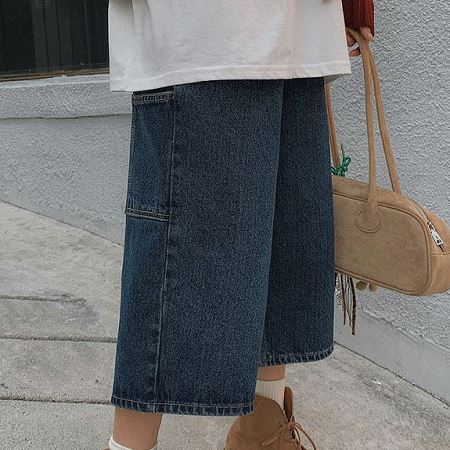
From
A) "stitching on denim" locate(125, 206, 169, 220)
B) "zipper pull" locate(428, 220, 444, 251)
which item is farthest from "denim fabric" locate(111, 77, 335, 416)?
"zipper pull" locate(428, 220, 444, 251)

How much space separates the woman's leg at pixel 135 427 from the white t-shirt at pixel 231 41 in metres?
0.51

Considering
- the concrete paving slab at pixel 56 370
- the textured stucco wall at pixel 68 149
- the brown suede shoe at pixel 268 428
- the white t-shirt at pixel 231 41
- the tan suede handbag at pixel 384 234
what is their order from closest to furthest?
the white t-shirt at pixel 231 41
the tan suede handbag at pixel 384 234
the brown suede shoe at pixel 268 428
the concrete paving slab at pixel 56 370
the textured stucco wall at pixel 68 149

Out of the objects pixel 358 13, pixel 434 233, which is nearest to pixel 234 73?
pixel 358 13

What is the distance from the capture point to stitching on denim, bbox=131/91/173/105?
0.91 meters

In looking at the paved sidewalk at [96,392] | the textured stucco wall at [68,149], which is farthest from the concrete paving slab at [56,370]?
the textured stucco wall at [68,149]

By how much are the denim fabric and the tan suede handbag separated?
182 mm

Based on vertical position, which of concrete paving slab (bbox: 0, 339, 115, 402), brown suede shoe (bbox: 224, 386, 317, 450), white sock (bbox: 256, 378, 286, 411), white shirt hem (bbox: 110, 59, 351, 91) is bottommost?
concrete paving slab (bbox: 0, 339, 115, 402)

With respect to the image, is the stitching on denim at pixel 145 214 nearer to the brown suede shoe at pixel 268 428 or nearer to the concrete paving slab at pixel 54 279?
the brown suede shoe at pixel 268 428

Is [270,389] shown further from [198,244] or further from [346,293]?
[198,244]

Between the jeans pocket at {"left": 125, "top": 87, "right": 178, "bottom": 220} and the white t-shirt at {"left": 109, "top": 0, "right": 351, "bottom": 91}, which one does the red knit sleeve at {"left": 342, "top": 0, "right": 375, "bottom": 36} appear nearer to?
the white t-shirt at {"left": 109, "top": 0, "right": 351, "bottom": 91}

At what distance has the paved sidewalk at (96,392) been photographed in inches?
53.5

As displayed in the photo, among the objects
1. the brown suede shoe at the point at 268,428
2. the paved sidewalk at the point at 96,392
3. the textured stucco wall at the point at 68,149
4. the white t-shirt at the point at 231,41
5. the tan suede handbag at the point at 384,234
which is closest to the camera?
the white t-shirt at the point at 231,41

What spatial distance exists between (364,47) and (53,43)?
2241 mm

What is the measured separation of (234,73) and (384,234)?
38 centimetres
